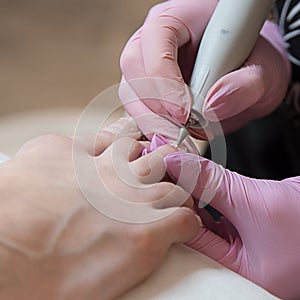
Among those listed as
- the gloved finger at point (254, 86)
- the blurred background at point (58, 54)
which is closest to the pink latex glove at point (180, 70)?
the gloved finger at point (254, 86)

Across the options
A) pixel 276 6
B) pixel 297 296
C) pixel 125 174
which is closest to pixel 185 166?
pixel 125 174

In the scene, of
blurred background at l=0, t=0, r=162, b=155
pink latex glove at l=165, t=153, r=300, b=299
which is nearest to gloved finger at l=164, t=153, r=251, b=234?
pink latex glove at l=165, t=153, r=300, b=299

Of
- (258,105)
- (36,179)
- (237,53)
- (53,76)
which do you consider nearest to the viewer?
(36,179)

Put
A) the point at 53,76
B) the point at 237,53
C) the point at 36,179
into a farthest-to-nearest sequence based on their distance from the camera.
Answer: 1. the point at 53,76
2. the point at 237,53
3. the point at 36,179

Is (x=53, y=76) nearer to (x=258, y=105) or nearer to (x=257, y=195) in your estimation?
(x=258, y=105)

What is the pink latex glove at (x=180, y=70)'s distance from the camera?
0.63m

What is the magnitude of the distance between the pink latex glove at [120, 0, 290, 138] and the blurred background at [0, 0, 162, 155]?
39 centimetres

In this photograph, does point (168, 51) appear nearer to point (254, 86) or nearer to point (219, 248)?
point (254, 86)

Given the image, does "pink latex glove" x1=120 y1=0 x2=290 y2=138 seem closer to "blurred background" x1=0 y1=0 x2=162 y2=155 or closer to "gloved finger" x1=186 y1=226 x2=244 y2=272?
"gloved finger" x1=186 y1=226 x2=244 y2=272

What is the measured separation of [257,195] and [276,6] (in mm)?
414

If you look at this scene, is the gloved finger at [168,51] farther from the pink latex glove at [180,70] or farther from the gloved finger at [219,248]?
the gloved finger at [219,248]

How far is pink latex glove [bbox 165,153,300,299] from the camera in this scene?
544mm

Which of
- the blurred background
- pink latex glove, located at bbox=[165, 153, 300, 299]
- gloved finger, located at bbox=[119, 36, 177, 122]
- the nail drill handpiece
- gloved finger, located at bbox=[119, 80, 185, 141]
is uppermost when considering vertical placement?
the nail drill handpiece

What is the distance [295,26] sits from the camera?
0.82 metres
